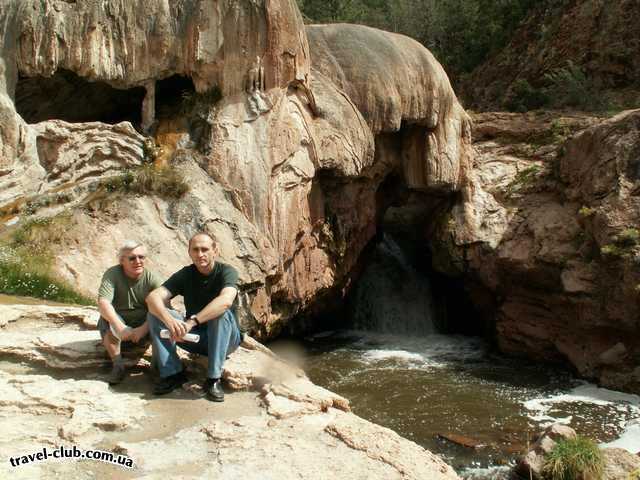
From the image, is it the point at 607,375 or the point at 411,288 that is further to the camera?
the point at 411,288

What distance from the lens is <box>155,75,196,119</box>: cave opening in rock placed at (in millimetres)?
10398

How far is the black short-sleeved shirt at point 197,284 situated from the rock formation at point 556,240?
860 cm

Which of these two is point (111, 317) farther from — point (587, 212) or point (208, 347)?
point (587, 212)

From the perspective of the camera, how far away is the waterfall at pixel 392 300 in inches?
611

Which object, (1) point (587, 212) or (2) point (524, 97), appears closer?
(1) point (587, 212)

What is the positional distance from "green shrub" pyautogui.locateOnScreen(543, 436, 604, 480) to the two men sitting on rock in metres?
3.78

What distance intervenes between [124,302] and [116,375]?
1.96 feet

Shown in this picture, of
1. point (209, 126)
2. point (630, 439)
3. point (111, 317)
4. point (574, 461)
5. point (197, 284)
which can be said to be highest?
point (209, 126)

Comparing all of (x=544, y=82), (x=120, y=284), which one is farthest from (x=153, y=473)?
(x=544, y=82)

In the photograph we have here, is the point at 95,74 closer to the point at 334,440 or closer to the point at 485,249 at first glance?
the point at 334,440

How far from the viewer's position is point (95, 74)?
962cm

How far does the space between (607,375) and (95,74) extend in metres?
10.5

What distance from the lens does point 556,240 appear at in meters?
12.4

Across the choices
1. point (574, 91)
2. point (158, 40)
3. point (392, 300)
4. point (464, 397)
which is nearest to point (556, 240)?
point (464, 397)
